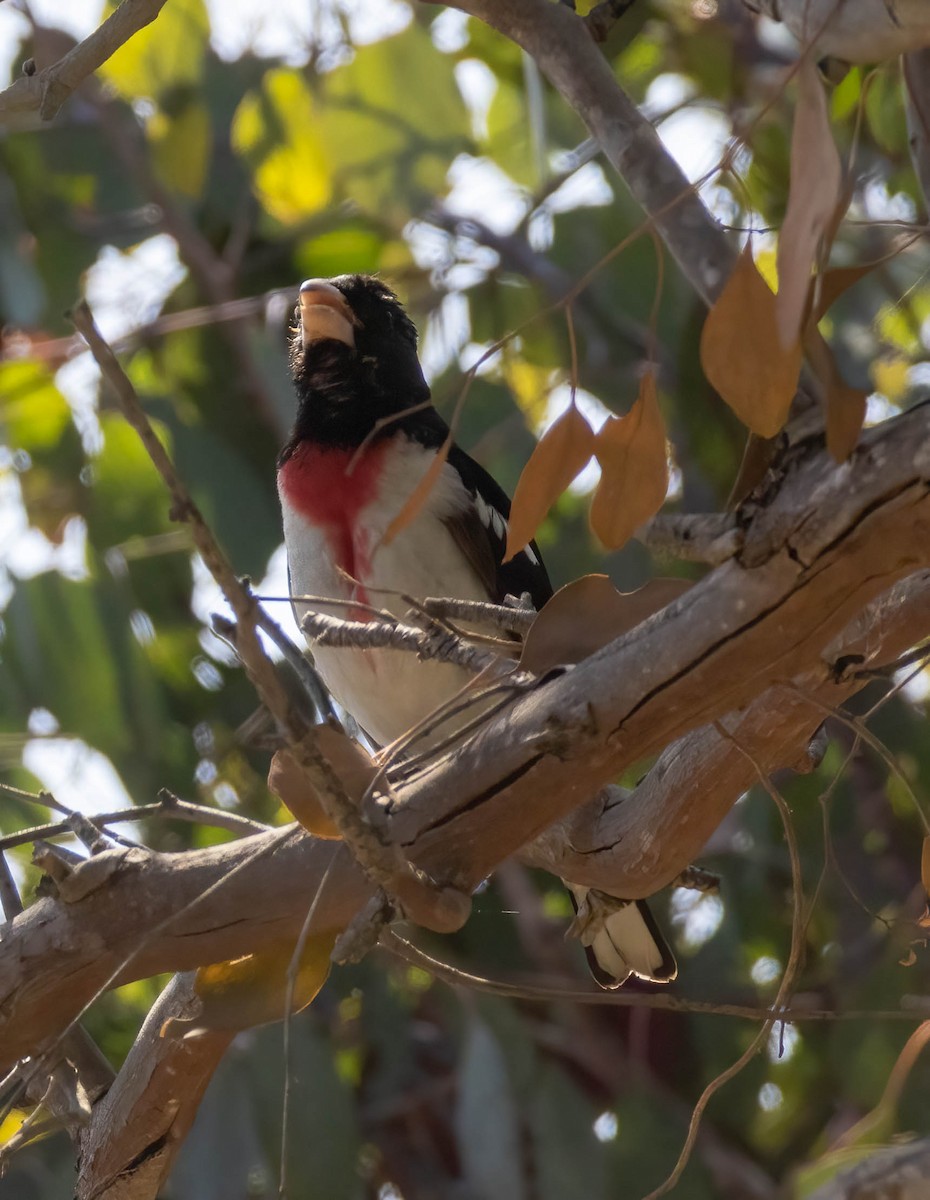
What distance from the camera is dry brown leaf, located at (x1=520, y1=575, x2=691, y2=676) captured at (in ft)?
4.20

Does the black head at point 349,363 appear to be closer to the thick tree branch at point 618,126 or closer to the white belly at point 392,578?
the white belly at point 392,578

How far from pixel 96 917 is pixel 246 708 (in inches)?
81.2

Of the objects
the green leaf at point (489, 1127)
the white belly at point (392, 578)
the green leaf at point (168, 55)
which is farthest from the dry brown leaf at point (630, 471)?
the green leaf at point (168, 55)

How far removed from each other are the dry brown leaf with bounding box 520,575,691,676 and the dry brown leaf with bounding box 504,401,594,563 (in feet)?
0.62

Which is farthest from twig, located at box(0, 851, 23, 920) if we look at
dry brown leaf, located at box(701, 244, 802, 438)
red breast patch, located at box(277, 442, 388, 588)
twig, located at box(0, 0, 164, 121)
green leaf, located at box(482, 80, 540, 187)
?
green leaf, located at box(482, 80, 540, 187)

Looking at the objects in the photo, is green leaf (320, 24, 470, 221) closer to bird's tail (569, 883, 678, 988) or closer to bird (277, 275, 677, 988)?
bird (277, 275, 677, 988)

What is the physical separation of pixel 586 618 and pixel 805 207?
0.49 metres

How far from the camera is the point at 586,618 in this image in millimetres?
1298

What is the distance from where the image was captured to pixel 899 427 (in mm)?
982

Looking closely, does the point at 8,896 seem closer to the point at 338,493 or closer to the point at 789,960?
the point at 789,960

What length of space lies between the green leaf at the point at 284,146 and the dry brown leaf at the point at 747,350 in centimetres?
255

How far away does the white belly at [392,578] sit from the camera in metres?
2.36

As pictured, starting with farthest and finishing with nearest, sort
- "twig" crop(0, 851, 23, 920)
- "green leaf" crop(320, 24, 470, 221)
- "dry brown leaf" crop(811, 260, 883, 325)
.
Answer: "green leaf" crop(320, 24, 470, 221) < "twig" crop(0, 851, 23, 920) < "dry brown leaf" crop(811, 260, 883, 325)

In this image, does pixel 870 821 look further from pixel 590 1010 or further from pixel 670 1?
pixel 670 1
